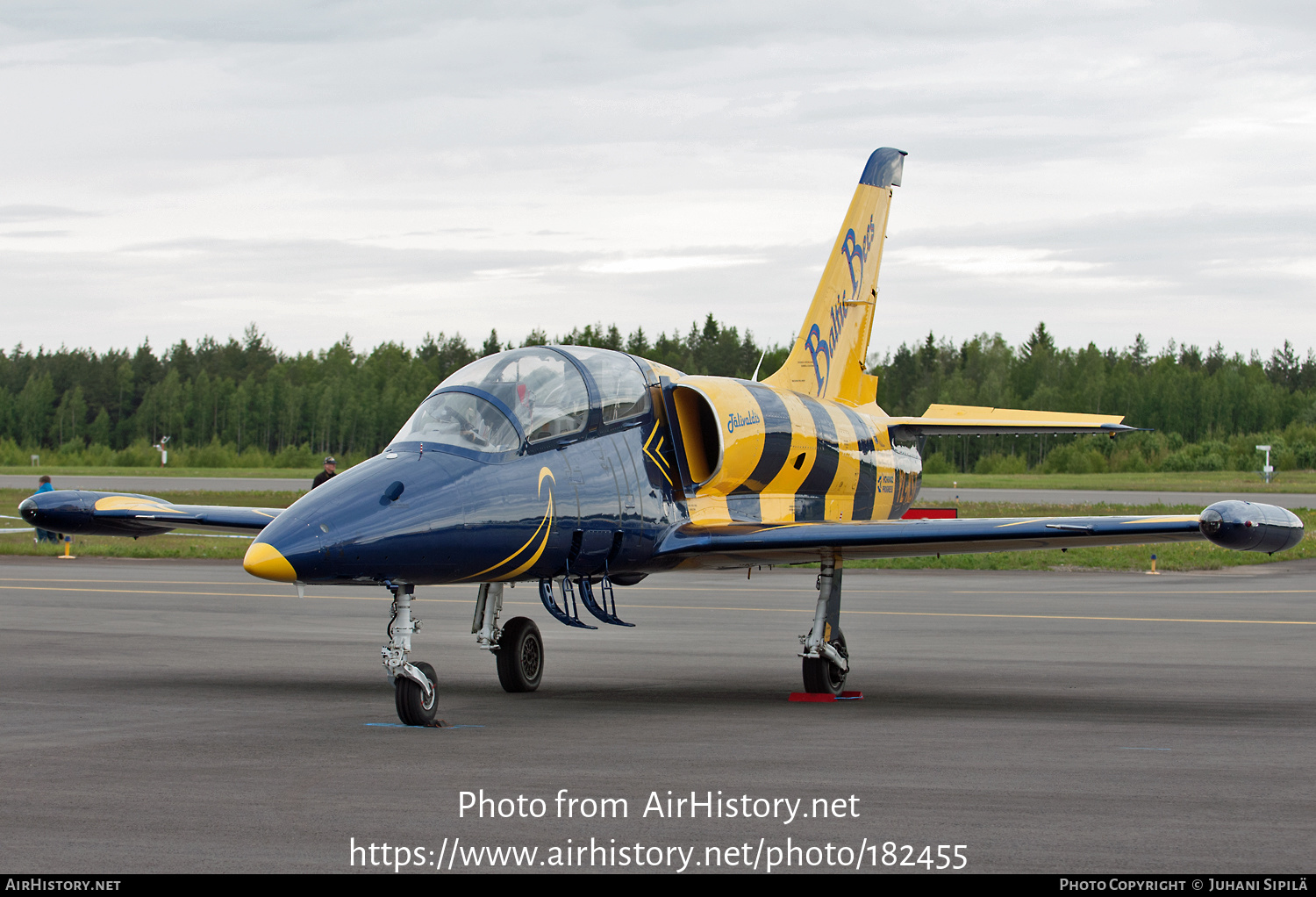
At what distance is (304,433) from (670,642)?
116 meters

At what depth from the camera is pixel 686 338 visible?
146250 mm

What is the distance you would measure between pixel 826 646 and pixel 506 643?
9.70ft

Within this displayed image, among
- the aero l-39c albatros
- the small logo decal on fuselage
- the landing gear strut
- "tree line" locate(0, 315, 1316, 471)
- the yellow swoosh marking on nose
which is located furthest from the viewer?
"tree line" locate(0, 315, 1316, 471)

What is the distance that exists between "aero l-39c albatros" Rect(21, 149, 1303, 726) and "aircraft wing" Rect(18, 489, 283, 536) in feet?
0.08

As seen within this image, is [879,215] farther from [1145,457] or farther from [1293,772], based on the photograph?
[1145,457]

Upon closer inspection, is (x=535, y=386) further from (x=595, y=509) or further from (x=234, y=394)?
(x=234, y=394)

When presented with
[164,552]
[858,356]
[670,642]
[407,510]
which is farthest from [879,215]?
[164,552]

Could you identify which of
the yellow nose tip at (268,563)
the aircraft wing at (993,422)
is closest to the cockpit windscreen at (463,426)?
the yellow nose tip at (268,563)

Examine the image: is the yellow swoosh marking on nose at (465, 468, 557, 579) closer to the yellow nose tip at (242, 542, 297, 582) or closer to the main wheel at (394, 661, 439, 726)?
the main wheel at (394, 661, 439, 726)

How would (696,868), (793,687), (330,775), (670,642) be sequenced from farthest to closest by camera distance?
(670,642) → (793,687) → (330,775) → (696,868)

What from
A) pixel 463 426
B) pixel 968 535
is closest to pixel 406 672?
pixel 463 426

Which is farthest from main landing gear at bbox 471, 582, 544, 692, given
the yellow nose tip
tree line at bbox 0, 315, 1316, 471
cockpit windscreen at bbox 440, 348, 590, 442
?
tree line at bbox 0, 315, 1316, 471

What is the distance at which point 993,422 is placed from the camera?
15.7 metres

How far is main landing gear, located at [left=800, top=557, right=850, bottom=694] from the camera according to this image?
12.1 metres
